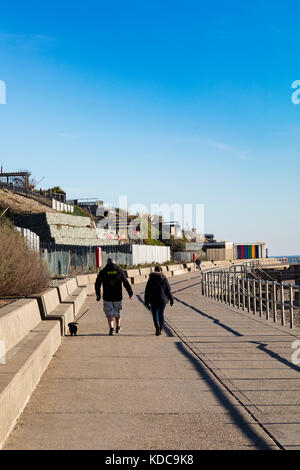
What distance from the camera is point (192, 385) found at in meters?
8.48

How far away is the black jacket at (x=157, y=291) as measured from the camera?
596 inches

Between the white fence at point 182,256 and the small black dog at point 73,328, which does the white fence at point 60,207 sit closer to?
the white fence at point 182,256

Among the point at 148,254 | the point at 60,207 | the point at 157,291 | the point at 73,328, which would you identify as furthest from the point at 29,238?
the point at 60,207

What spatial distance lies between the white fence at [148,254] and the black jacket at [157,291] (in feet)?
131

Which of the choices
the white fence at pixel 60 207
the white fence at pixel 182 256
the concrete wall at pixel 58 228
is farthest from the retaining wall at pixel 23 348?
the white fence at pixel 182 256

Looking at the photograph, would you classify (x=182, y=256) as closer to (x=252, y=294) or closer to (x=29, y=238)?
(x=29, y=238)

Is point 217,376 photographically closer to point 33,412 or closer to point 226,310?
point 33,412

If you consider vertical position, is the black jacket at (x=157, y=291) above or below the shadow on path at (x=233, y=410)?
above

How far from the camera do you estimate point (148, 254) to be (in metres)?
63.3

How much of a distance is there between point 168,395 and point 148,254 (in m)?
55.4

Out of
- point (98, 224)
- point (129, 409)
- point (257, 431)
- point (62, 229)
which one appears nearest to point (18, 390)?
point (129, 409)

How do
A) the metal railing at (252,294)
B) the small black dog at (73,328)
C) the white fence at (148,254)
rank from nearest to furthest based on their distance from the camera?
the small black dog at (73,328) < the metal railing at (252,294) < the white fence at (148,254)

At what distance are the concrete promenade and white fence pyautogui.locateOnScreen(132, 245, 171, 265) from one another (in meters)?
42.7

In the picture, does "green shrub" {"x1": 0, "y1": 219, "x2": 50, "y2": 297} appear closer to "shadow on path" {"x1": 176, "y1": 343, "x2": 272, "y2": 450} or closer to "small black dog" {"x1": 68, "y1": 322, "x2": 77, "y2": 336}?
"small black dog" {"x1": 68, "y1": 322, "x2": 77, "y2": 336}
